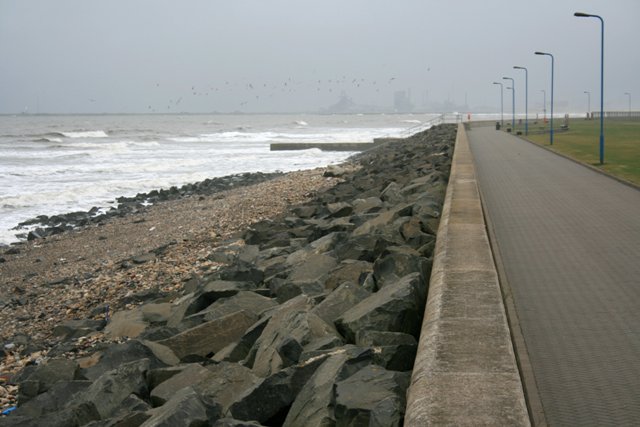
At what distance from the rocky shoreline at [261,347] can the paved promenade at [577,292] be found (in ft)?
2.72

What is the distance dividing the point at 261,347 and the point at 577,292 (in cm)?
276

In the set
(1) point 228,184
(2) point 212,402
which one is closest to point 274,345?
(2) point 212,402

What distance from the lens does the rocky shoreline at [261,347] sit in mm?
4027

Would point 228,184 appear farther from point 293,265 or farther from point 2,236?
point 293,265

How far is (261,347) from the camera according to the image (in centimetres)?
526

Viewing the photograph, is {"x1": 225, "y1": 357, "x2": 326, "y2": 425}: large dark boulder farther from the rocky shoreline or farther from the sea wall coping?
the sea wall coping

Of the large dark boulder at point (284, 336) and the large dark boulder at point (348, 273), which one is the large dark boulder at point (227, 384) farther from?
the large dark boulder at point (348, 273)

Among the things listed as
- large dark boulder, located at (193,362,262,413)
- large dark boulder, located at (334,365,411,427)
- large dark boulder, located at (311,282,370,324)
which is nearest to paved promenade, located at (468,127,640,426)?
large dark boulder, located at (334,365,411,427)

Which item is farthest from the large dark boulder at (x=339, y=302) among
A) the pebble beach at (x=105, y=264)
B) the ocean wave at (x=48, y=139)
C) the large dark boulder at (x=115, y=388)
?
the ocean wave at (x=48, y=139)

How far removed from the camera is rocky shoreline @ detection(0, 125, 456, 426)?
13.2ft

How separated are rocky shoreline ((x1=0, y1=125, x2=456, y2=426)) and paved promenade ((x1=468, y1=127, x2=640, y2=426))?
2.72ft

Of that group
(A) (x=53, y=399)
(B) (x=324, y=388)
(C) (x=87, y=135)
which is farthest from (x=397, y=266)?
(C) (x=87, y=135)

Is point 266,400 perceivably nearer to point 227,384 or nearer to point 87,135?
point 227,384

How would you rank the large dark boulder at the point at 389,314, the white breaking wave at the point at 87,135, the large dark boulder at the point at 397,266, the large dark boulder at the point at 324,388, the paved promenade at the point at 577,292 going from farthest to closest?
1. the white breaking wave at the point at 87,135
2. the large dark boulder at the point at 397,266
3. the large dark boulder at the point at 389,314
4. the paved promenade at the point at 577,292
5. the large dark boulder at the point at 324,388
